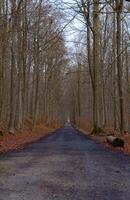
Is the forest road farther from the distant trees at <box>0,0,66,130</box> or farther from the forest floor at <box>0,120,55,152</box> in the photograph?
the forest floor at <box>0,120,55,152</box>

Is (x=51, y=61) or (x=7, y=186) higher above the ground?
(x=51, y=61)

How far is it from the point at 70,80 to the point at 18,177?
91453 mm

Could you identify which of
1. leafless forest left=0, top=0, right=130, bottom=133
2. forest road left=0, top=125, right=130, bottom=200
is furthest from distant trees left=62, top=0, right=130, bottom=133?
forest road left=0, top=125, right=130, bottom=200

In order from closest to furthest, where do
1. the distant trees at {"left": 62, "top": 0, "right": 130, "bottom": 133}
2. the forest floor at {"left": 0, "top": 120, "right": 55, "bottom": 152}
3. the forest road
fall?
the forest road → the forest floor at {"left": 0, "top": 120, "right": 55, "bottom": 152} → the distant trees at {"left": 62, "top": 0, "right": 130, "bottom": 133}

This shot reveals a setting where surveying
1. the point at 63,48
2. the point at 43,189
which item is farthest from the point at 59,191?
the point at 63,48

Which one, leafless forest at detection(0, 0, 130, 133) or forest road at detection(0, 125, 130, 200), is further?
leafless forest at detection(0, 0, 130, 133)

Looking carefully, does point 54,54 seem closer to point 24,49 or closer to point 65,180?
point 24,49

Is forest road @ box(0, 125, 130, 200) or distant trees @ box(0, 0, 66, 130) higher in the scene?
distant trees @ box(0, 0, 66, 130)

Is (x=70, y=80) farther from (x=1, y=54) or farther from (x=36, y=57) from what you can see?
(x=1, y=54)

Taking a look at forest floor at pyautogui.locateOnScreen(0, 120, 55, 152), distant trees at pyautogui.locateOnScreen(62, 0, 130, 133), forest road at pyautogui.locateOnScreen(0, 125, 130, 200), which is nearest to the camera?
forest road at pyautogui.locateOnScreen(0, 125, 130, 200)

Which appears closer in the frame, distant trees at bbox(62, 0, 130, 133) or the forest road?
the forest road

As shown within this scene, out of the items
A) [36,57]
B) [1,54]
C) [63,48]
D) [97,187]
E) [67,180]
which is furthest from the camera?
[63,48]

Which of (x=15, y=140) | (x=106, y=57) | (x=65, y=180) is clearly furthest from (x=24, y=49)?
(x=65, y=180)

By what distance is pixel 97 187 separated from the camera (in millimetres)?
8539
